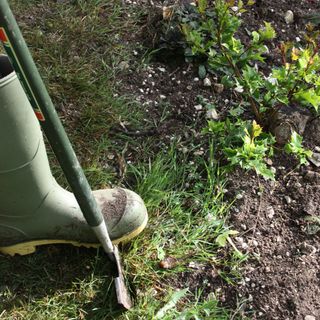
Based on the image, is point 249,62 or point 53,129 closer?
point 53,129

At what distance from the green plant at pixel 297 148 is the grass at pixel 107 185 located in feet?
0.89

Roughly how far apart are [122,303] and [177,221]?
14.7 inches

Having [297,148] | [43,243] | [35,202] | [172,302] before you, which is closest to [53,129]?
[35,202]

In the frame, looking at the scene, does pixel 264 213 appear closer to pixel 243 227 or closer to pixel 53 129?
pixel 243 227

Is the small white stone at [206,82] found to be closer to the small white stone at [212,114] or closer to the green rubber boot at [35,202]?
the small white stone at [212,114]

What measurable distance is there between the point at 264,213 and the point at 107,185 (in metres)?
0.57

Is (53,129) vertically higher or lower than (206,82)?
higher

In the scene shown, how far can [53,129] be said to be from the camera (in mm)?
1338

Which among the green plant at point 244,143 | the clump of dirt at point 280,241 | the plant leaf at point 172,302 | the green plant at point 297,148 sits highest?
the green plant at point 244,143

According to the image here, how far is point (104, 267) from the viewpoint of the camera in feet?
5.81

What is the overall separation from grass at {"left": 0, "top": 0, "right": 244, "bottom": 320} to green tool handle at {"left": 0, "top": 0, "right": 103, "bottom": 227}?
0.28m

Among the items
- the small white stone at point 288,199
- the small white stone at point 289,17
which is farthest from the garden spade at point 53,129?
the small white stone at point 289,17

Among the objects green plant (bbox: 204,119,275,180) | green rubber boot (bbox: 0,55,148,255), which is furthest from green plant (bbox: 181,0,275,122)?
green rubber boot (bbox: 0,55,148,255)

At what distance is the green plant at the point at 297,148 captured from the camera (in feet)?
6.30
